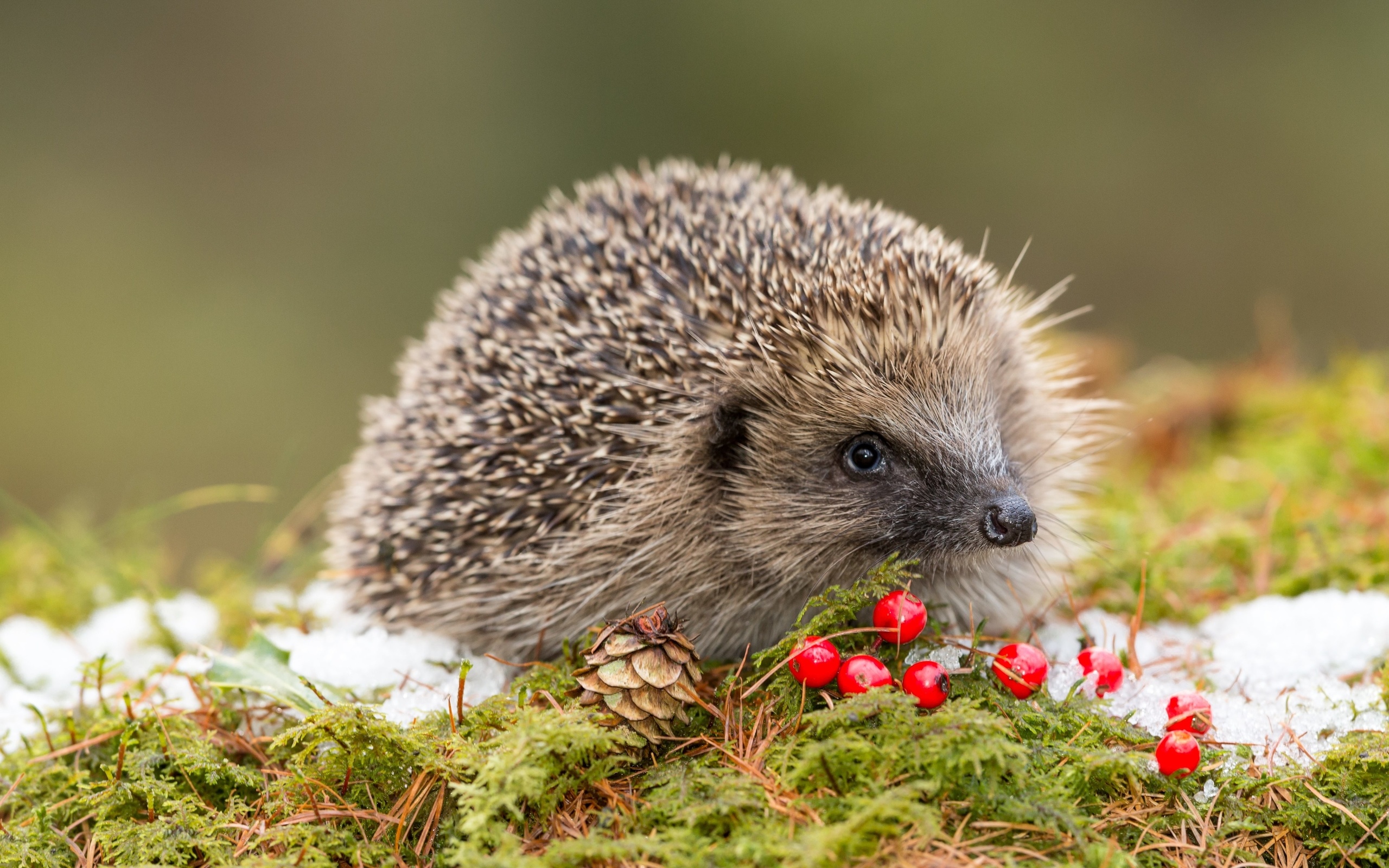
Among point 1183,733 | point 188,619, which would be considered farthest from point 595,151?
point 1183,733

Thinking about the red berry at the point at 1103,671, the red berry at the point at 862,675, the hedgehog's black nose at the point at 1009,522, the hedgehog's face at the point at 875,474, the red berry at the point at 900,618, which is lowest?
the red berry at the point at 1103,671

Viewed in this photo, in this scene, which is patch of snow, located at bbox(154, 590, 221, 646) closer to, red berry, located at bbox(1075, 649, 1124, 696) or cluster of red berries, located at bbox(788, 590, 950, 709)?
cluster of red berries, located at bbox(788, 590, 950, 709)

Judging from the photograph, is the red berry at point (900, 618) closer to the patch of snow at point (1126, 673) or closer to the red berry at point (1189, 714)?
the patch of snow at point (1126, 673)

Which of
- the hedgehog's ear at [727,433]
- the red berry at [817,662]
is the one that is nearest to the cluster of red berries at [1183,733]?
the red berry at [817,662]

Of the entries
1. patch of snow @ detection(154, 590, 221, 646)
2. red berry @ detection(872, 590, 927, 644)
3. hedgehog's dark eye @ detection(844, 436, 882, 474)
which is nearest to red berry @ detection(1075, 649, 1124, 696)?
red berry @ detection(872, 590, 927, 644)

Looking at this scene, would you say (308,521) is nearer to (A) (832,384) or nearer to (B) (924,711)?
(A) (832,384)

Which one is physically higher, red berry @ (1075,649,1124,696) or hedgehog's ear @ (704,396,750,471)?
hedgehog's ear @ (704,396,750,471)

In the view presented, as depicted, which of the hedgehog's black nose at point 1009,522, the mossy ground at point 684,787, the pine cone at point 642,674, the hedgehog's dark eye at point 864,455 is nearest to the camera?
the mossy ground at point 684,787
